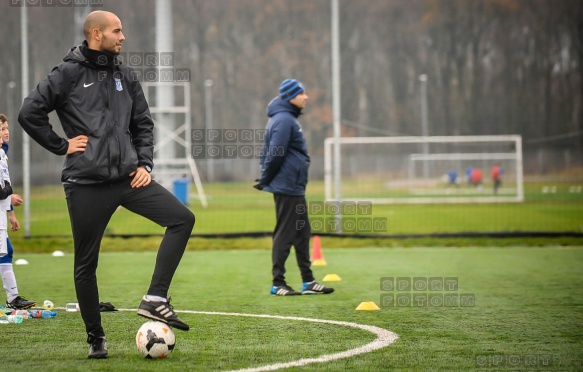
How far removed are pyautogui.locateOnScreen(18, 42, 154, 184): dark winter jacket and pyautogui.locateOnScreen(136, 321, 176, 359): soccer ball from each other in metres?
0.89

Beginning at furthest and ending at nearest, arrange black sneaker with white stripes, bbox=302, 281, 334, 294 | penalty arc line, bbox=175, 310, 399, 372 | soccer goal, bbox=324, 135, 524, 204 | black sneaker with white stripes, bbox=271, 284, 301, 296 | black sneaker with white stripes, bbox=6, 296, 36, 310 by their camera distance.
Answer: soccer goal, bbox=324, 135, 524, 204, black sneaker with white stripes, bbox=302, 281, 334, 294, black sneaker with white stripes, bbox=271, 284, 301, 296, black sneaker with white stripes, bbox=6, 296, 36, 310, penalty arc line, bbox=175, 310, 399, 372

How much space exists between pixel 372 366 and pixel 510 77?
135 ft

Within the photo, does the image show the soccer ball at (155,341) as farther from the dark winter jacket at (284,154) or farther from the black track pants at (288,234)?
the dark winter jacket at (284,154)

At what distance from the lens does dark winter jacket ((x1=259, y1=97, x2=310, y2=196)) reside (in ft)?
29.6

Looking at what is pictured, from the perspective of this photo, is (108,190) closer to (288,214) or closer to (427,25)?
(288,214)

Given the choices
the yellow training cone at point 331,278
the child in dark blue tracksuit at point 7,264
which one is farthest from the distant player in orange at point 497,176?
the child in dark blue tracksuit at point 7,264

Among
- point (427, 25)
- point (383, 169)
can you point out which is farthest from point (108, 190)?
point (427, 25)

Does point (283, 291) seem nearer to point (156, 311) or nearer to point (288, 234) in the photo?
point (288, 234)

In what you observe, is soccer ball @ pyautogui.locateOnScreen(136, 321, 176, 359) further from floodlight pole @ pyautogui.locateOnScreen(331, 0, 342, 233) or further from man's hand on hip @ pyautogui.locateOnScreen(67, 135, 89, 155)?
floodlight pole @ pyautogui.locateOnScreen(331, 0, 342, 233)

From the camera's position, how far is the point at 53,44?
27.4m

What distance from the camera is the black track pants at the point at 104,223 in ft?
18.0

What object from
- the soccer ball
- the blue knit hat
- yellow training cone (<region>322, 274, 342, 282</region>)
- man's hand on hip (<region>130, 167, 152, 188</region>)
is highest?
the blue knit hat

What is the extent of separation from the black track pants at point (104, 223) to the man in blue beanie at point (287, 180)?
3.39m

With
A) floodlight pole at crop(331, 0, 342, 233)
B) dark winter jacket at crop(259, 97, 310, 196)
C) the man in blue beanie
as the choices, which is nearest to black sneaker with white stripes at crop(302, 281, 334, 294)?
the man in blue beanie
